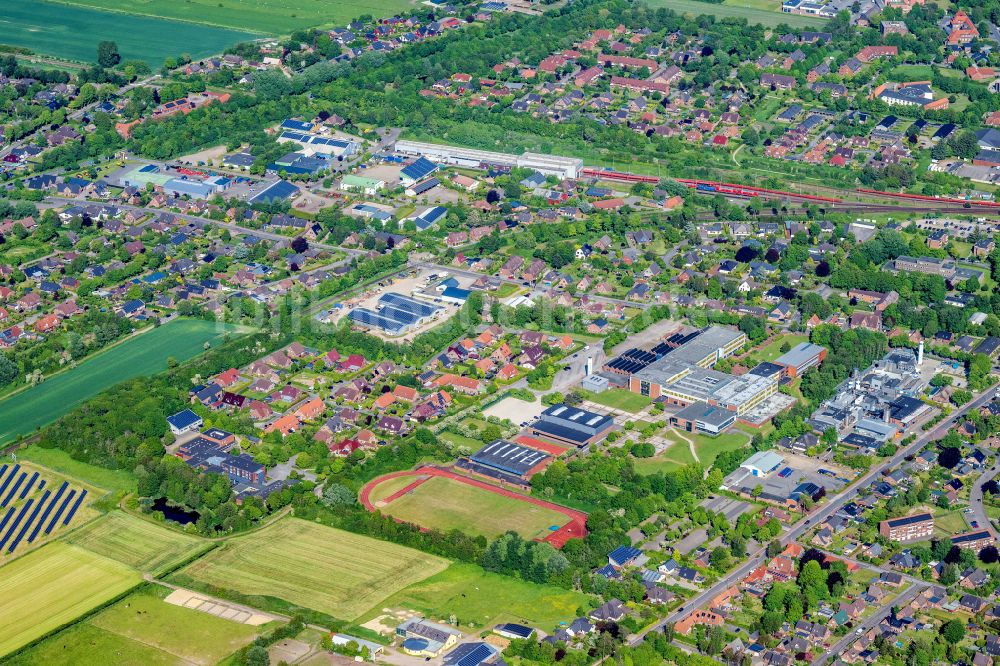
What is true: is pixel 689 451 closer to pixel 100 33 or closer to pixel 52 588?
pixel 52 588

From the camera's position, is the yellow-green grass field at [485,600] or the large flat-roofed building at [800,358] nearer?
the yellow-green grass field at [485,600]

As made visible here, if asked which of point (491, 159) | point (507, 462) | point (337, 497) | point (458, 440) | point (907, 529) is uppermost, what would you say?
point (491, 159)

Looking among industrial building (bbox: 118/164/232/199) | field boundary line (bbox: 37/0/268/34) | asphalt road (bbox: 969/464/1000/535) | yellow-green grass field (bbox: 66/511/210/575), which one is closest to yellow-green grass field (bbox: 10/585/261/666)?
yellow-green grass field (bbox: 66/511/210/575)

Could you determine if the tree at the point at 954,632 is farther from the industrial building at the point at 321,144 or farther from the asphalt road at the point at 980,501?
the industrial building at the point at 321,144

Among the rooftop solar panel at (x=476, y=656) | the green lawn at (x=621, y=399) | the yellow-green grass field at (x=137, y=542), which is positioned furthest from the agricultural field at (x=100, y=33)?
the rooftop solar panel at (x=476, y=656)

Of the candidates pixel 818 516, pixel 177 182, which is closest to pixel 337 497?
pixel 818 516

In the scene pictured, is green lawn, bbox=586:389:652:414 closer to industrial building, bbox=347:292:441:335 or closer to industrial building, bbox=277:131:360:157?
industrial building, bbox=347:292:441:335
